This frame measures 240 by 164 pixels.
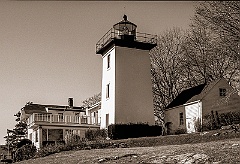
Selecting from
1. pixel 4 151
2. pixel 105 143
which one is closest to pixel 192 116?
pixel 105 143

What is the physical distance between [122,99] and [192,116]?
209 inches

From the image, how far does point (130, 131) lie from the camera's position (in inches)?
1113

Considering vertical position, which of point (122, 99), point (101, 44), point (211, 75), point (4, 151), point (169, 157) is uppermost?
point (101, 44)

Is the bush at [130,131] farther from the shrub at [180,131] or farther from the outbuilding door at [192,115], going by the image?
the outbuilding door at [192,115]

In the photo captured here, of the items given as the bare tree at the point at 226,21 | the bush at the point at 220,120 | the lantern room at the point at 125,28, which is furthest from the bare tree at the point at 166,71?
the bare tree at the point at 226,21

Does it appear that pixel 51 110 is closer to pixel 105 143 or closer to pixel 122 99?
pixel 122 99

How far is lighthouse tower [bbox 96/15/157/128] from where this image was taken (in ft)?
95.8

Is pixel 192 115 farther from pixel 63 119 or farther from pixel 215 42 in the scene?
pixel 63 119

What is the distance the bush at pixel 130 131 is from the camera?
27.9 meters

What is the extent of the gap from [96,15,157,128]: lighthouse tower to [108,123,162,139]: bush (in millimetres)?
606

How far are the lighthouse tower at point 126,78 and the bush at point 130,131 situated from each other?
0.61 m

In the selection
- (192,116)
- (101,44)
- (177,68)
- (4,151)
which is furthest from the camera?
(4,151)

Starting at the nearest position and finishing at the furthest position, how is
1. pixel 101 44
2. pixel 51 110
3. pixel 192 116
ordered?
pixel 192 116
pixel 101 44
pixel 51 110

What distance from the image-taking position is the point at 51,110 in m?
41.3
